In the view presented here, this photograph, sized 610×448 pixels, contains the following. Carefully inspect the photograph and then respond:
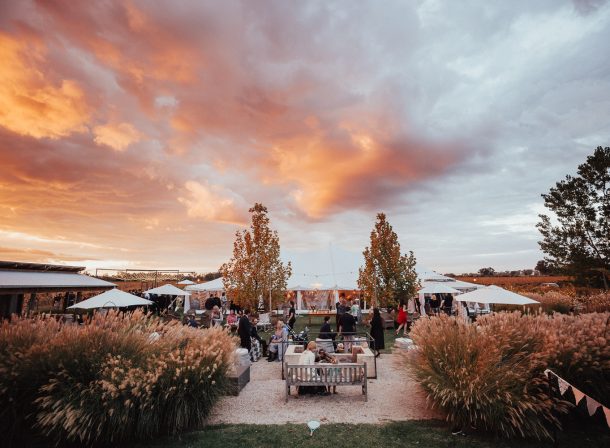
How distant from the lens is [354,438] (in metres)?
5.39

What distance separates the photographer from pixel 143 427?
206 inches

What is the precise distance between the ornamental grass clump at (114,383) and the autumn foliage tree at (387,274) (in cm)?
1446

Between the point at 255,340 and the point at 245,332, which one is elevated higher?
the point at 245,332

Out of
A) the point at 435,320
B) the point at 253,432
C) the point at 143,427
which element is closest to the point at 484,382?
the point at 435,320

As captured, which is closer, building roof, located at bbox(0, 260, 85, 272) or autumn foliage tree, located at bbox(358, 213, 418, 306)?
building roof, located at bbox(0, 260, 85, 272)

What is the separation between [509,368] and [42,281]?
1718 cm

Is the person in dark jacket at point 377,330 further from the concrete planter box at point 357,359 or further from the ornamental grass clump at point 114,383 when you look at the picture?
the ornamental grass clump at point 114,383

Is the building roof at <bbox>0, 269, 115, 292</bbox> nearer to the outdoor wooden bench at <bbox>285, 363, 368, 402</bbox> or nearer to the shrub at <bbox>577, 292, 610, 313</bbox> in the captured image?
the outdoor wooden bench at <bbox>285, 363, 368, 402</bbox>

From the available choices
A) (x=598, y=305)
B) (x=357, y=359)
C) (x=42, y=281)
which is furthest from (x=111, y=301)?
(x=598, y=305)

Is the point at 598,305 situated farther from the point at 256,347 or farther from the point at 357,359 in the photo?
the point at 256,347

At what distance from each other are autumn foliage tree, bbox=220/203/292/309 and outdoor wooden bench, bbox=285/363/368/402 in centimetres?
1236

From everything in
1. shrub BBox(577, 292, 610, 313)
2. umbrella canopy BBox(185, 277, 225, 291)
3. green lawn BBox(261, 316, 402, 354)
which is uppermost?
umbrella canopy BBox(185, 277, 225, 291)

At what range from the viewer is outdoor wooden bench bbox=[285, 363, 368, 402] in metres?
6.97

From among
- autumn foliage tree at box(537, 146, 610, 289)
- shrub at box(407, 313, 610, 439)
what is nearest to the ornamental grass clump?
shrub at box(407, 313, 610, 439)
